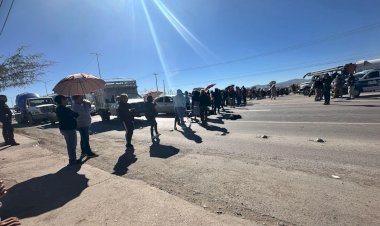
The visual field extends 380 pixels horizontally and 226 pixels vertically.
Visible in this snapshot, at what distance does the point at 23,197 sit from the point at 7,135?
25.6 ft

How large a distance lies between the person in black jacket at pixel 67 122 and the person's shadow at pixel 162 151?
6.83 ft

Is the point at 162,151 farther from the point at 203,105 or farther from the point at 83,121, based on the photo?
the point at 203,105

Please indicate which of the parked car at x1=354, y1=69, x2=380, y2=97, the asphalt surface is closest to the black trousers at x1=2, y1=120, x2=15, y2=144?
the asphalt surface

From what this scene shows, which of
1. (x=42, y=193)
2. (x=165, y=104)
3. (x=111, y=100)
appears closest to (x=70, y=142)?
(x=42, y=193)

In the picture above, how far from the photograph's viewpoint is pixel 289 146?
8.03m

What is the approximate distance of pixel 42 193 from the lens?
5512 mm

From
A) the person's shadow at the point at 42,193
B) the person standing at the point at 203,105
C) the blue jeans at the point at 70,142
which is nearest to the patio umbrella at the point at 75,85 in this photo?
the blue jeans at the point at 70,142

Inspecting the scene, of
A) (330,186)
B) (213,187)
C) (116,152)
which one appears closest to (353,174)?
(330,186)

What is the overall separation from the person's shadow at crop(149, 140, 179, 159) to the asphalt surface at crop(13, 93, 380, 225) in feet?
0.10

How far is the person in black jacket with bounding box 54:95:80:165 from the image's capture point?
767 centimetres

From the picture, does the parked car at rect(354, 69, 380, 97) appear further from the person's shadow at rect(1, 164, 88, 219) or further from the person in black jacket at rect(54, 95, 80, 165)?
the person's shadow at rect(1, 164, 88, 219)

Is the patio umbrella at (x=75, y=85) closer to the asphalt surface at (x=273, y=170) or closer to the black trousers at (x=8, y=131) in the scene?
the asphalt surface at (x=273, y=170)

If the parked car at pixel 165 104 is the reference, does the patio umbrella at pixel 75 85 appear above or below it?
above

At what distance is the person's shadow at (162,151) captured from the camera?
7.98 meters
